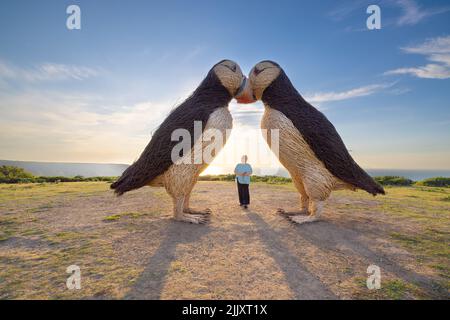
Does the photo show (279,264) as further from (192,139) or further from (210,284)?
(192,139)

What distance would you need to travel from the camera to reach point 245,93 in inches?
215

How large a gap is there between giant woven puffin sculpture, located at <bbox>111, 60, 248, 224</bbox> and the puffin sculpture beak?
0.08 feet

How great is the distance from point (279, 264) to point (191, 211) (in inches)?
Result: 128

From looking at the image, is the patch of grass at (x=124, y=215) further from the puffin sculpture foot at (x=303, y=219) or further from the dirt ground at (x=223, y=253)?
the puffin sculpture foot at (x=303, y=219)

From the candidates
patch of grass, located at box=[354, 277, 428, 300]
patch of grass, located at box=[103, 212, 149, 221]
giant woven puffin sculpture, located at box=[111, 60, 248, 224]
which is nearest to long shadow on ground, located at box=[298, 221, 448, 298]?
patch of grass, located at box=[354, 277, 428, 300]

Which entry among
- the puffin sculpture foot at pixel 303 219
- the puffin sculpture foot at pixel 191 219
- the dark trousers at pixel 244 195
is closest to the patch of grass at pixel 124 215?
the puffin sculpture foot at pixel 191 219

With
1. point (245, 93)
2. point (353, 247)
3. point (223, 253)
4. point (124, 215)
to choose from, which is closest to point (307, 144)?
point (245, 93)

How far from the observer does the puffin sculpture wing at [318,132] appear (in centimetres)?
491

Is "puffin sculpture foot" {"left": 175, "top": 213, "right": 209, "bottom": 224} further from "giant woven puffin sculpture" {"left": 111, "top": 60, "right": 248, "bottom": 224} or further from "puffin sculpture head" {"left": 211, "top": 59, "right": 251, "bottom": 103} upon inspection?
"puffin sculpture head" {"left": 211, "top": 59, "right": 251, "bottom": 103}

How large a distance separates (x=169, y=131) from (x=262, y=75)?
2.55m

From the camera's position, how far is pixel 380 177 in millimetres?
13117

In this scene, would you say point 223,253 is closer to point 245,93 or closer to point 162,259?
point 162,259

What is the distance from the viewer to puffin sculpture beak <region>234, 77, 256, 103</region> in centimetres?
542
